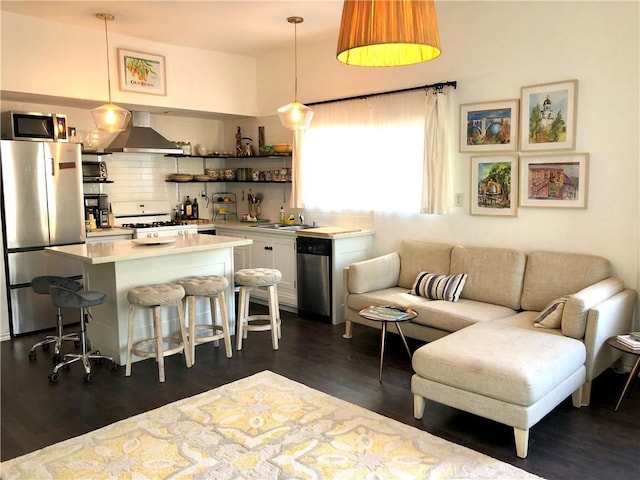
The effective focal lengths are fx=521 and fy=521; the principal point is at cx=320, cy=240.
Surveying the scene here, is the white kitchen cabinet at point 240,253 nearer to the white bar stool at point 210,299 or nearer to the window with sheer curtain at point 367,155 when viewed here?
the window with sheer curtain at point 367,155

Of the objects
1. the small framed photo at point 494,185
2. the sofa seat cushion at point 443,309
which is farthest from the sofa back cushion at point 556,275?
the small framed photo at point 494,185

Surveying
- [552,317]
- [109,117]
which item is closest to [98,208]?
[109,117]

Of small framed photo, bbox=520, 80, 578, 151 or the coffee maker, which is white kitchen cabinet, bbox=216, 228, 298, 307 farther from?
small framed photo, bbox=520, 80, 578, 151

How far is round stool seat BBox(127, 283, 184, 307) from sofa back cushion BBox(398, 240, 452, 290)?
2.11 m

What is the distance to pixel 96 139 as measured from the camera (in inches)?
237

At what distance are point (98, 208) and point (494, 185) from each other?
4322 millimetres

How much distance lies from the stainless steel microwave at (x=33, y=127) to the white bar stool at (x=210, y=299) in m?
2.08

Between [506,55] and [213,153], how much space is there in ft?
12.9

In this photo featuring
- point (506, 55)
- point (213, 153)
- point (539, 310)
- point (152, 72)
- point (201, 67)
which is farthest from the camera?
point (213, 153)

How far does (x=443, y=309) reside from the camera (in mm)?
4047

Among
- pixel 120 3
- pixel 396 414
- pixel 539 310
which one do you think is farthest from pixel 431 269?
pixel 120 3

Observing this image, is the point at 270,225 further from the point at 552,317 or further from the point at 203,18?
the point at 552,317

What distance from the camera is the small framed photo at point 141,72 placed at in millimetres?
5438

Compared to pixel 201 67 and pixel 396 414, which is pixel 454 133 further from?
pixel 201 67
